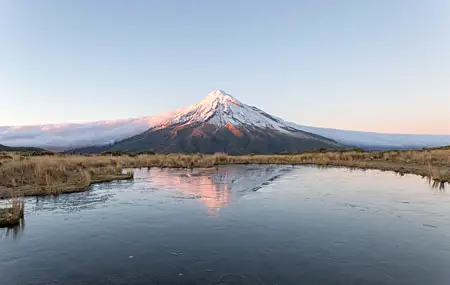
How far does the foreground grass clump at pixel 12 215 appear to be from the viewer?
34.2 ft

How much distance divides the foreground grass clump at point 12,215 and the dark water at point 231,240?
34cm

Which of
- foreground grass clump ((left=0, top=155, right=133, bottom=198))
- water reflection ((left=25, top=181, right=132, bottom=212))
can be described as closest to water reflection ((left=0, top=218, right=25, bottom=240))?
water reflection ((left=25, top=181, right=132, bottom=212))

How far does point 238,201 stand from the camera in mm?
14703

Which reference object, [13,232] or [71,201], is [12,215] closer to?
[13,232]

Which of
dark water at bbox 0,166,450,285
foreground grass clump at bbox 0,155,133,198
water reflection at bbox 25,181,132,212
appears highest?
foreground grass clump at bbox 0,155,133,198

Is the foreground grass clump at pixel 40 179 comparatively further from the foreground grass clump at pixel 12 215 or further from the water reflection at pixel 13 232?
the water reflection at pixel 13 232

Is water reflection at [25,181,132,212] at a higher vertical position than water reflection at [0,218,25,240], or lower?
higher

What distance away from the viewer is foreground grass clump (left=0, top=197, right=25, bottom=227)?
10414 millimetres

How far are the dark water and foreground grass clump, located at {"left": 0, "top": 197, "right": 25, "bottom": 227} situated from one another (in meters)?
0.34

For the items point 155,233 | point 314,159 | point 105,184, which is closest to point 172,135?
point 314,159

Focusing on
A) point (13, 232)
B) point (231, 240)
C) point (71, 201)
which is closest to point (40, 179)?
point (71, 201)

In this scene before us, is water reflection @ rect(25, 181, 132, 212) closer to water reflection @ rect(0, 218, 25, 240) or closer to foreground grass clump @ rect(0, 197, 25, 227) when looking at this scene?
foreground grass clump @ rect(0, 197, 25, 227)

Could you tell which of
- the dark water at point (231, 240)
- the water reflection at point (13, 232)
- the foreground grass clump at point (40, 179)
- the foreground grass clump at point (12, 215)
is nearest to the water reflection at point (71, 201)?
the dark water at point (231, 240)

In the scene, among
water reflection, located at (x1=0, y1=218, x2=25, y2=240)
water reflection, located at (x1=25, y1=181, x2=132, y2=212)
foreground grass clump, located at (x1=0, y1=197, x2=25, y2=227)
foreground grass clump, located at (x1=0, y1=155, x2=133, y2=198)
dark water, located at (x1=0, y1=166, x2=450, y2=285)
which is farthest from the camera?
foreground grass clump, located at (x1=0, y1=155, x2=133, y2=198)
